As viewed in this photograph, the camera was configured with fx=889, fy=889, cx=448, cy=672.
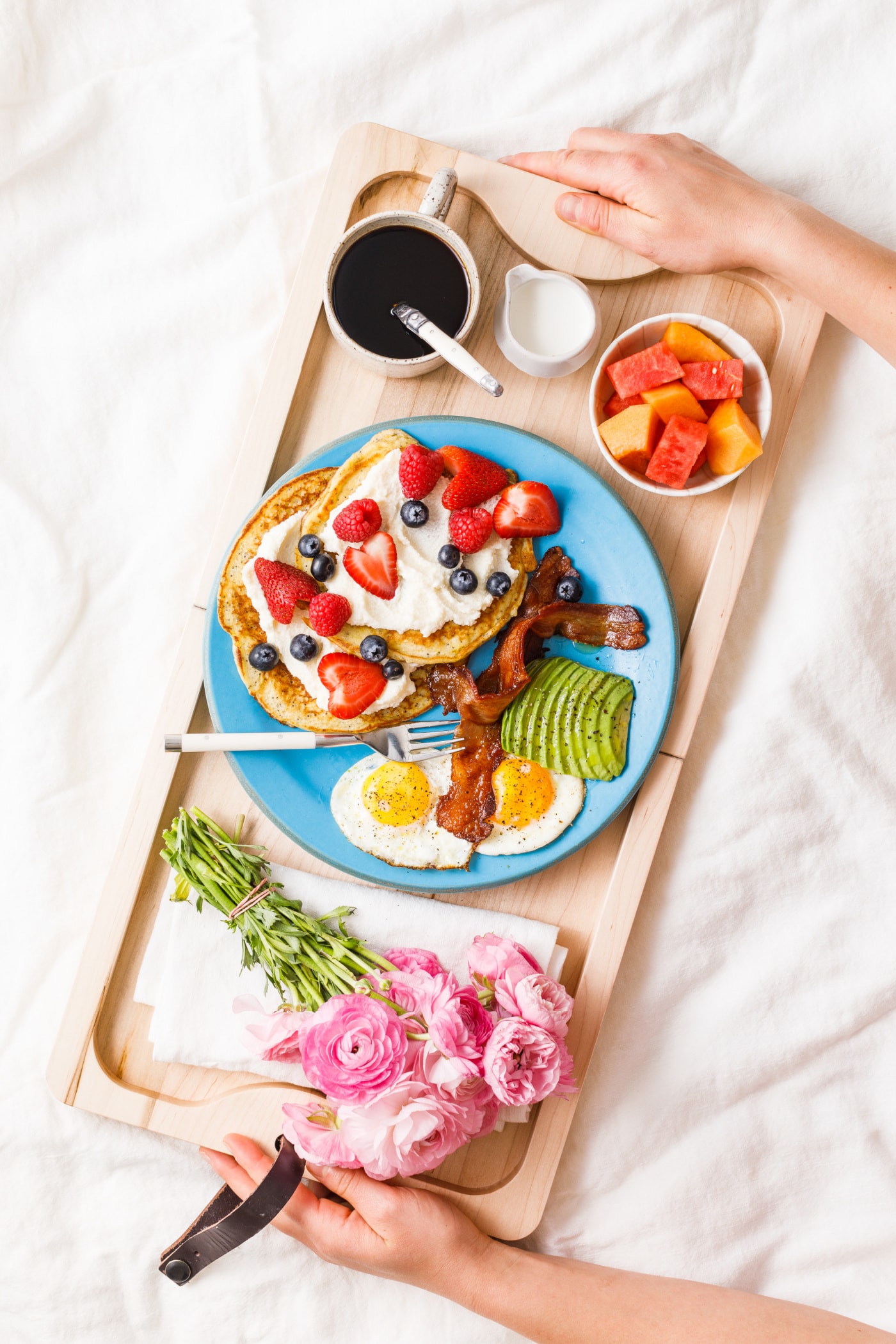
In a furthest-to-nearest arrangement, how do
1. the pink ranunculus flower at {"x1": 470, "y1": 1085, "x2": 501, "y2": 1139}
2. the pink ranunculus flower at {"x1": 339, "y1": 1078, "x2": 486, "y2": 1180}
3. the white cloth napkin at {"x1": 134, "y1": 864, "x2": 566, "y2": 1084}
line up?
the white cloth napkin at {"x1": 134, "y1": 864, "x2": 566, "y2": 1084} → the pink ranunculus flower at {"x1": 470, "y1": 1085, "x2": 501, "y2": 1139} → the pink ranunculus flower at {"x1": 339, "y1": 1078, "x2": 486, "y2": 1180}

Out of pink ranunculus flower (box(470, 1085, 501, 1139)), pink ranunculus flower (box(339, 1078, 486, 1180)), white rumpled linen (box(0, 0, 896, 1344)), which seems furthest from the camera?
white rumpled linen (box(0, 0, 896, 1344))

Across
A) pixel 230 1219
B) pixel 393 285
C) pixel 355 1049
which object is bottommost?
pixel 230 1219

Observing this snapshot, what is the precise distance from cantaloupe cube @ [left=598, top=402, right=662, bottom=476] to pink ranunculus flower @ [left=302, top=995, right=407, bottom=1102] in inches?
58.1

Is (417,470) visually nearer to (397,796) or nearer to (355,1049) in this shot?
(397,796)

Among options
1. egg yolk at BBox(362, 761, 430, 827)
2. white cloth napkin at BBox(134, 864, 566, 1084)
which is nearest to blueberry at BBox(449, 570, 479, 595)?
egg yolk at BBox(362, 761, 430, 827)

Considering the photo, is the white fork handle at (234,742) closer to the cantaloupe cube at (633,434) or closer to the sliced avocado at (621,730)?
the sliced avocado at (621,730)

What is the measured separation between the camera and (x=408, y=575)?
2.18 meters

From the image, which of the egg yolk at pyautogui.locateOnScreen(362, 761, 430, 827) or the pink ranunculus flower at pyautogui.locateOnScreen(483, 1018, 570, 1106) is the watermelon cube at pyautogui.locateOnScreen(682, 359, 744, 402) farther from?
the pink ranunculus flower at pyautogui.locateOnScreen(483, 1018, 570, 1106)

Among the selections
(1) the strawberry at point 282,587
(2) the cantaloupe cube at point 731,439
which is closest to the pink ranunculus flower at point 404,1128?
(1) the strawberry at point 282,587

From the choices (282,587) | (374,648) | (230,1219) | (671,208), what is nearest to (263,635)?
(282,587)

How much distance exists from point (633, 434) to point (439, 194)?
2.52 feet

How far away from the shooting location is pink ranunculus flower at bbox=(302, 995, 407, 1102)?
1.99m

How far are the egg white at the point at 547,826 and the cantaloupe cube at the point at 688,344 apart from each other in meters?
1.12

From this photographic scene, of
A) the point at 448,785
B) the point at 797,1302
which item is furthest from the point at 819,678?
the point at 797,1302
